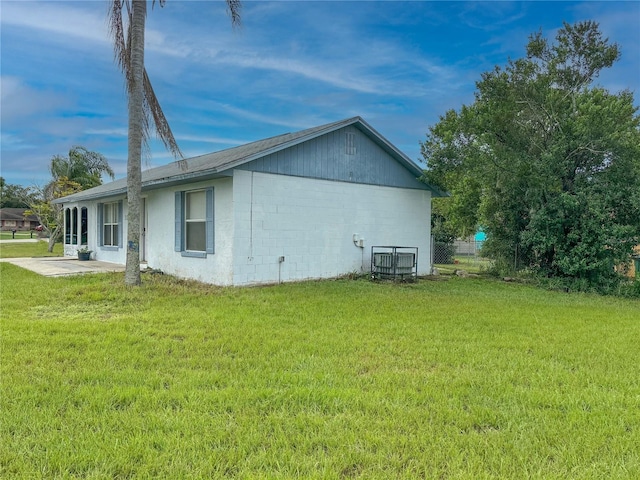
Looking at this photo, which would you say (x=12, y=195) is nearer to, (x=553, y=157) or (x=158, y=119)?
(x=158, y=119)

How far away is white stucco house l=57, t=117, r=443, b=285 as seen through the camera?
9.27 metres

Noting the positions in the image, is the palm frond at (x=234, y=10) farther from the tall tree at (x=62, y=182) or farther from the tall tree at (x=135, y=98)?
the tall tree at (x=62, y=182)

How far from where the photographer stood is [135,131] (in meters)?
8.30

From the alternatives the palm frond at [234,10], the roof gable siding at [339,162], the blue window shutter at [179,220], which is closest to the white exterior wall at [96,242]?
the blue window shutter at [179,220]

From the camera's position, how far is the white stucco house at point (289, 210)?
9266 millimetres

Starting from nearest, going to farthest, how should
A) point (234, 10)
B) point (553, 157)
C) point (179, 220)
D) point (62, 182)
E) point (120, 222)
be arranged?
point (234, 10), point (179, 220), point (553, 157), point (120, 222), point (62, 182)

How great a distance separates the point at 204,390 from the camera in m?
3.34

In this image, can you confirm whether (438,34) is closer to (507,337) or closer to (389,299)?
(389,299)

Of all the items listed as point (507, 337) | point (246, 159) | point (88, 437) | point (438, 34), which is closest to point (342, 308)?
point (507, 337)

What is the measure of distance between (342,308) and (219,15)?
6.70 metres

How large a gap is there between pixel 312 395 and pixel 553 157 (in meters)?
10.1

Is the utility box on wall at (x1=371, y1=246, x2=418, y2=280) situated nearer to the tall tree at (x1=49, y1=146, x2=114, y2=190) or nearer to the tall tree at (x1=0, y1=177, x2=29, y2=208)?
the tall tree at (x1=49, y1=146, x2=114, y2=190)

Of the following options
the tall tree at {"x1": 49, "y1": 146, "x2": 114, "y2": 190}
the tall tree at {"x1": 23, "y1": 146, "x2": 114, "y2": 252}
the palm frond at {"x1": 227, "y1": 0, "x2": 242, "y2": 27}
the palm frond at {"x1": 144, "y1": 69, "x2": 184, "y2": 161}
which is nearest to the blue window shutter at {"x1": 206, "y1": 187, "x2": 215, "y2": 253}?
the palm frond at {"x1": 144, "y1": 69, "x2": 184, "y2": 161}

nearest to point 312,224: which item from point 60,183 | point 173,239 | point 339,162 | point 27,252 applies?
point 339,162
